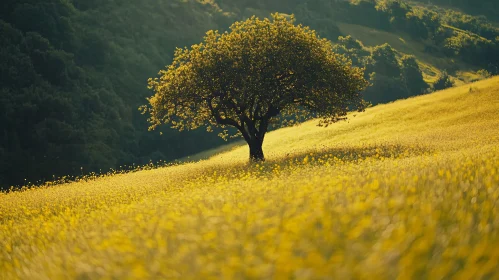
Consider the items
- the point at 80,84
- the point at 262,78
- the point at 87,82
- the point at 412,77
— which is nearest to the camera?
the point at 262,78

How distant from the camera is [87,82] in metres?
81.1

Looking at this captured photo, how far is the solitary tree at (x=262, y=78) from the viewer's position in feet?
86.7

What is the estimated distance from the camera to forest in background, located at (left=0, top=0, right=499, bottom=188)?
58.9 metres

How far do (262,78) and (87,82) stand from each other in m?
63.5

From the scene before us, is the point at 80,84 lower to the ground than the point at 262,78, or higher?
higher

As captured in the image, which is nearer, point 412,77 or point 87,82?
point 87,82

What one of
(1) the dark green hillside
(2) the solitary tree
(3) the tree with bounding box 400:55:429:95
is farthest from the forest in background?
(2) the solitary tree

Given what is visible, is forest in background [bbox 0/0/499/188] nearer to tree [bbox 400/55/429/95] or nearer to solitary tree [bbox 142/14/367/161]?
tree [bbox 400/55/429/95]

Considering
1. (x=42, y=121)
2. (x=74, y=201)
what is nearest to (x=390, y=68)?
(x=42, y=121)

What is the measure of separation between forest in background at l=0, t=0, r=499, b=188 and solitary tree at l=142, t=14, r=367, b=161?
37374 millimetres

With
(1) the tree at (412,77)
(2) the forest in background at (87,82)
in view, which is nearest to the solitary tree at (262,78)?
(2) the forest in background at (87,82)

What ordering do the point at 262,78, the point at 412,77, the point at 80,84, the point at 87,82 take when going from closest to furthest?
the point at 262,78 < the point at 80,84 < the point at 87,82 < the point at 412,77

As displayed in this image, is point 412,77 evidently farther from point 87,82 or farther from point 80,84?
point 80,84

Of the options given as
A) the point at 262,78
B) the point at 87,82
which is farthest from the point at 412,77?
the point at 262,78
